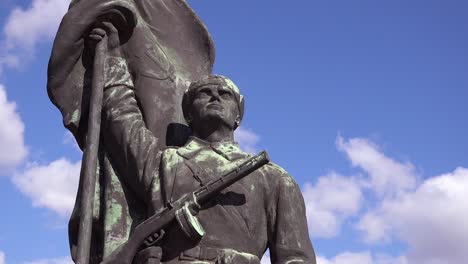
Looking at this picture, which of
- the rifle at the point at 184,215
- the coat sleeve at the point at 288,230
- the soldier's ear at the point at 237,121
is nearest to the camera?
the rifle at the point at 184,215

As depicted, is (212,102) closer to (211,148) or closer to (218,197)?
(211,148)

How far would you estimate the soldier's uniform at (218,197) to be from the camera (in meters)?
5.96

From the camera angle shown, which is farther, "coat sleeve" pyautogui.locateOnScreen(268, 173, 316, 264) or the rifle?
"coat sleeve" pyautogui.locateOnScreen(268, 173, 316, 264)

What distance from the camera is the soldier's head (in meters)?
6.56

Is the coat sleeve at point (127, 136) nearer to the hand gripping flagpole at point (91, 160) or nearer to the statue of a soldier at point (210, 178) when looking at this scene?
the statue of a soldier at point (210, 178)

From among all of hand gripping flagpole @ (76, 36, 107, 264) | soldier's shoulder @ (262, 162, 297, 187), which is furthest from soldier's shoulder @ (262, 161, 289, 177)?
hand gripping flagpole @ (76, 36, 107, 264)

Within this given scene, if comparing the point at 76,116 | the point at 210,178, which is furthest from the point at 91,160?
the point at 210,178

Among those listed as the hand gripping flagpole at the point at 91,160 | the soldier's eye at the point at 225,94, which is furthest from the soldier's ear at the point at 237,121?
the hand gripping flagpole at the point at 91,160

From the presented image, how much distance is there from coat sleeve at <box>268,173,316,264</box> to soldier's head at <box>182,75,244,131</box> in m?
0.73

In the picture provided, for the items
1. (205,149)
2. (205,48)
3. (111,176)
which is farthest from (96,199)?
(205,48)

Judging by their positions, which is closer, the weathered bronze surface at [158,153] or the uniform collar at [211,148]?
the weathered bronze surface at [158,153]

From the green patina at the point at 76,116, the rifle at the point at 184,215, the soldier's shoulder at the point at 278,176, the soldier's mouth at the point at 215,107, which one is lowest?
the rifle at the point at 184,215

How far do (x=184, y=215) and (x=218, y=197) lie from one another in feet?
1.34

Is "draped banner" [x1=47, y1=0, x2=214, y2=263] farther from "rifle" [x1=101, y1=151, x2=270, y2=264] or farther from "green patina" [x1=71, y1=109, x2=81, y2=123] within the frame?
"rifle" [x1=101, y1=151, x2=270, y2=264]
